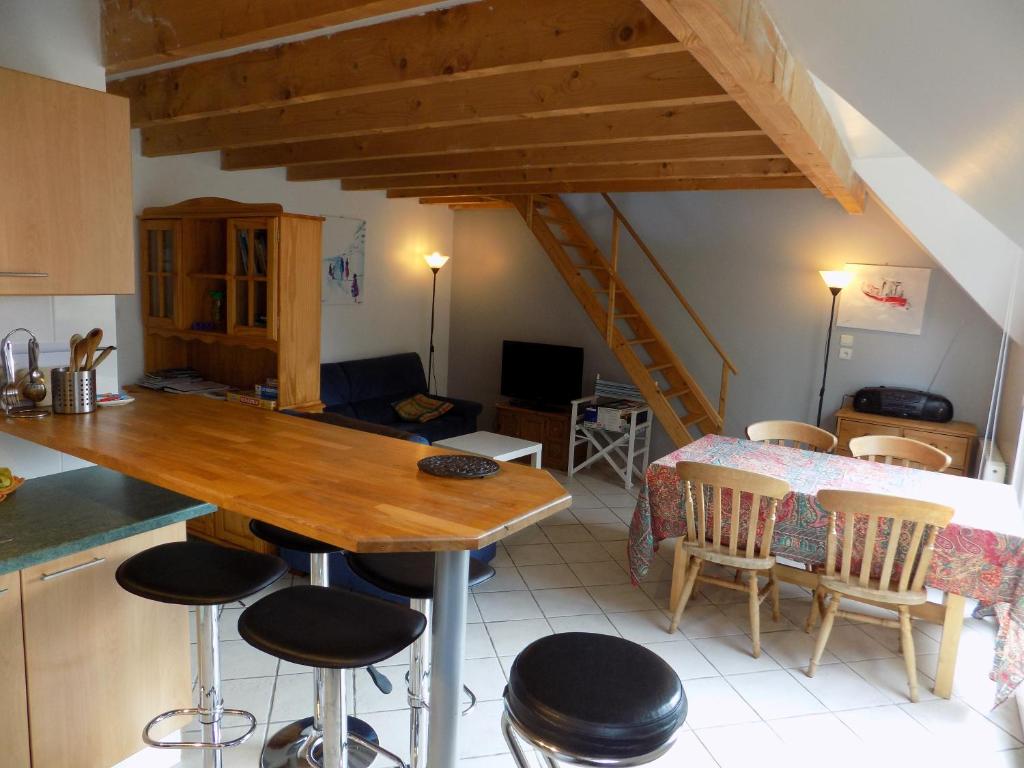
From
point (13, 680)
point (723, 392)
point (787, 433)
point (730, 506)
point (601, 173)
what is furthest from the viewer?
point (723, 392)

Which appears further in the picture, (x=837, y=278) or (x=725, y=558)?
(x=837, y=278)

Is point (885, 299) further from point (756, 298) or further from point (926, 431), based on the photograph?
point (926, 431)

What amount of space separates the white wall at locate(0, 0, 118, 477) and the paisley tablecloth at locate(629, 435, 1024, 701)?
2.49 metres

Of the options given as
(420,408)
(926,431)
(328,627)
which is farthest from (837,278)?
(328,627)

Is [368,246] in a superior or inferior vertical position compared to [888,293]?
superior

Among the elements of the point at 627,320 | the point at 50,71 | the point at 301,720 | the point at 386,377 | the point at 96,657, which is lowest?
the point at 301,720

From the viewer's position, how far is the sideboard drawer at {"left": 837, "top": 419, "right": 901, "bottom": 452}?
4859 millimetres

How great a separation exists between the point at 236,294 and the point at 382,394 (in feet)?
7.01

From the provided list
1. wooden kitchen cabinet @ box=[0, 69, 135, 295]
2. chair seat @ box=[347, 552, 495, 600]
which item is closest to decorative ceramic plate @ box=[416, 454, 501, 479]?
chair seat @ box=[347, 552, 495, 600]

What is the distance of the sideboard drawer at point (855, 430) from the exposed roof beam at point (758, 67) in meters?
2.38

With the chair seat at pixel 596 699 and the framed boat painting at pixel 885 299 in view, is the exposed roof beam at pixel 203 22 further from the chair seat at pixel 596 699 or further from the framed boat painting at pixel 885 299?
the framed boat painting at pixel 885 299

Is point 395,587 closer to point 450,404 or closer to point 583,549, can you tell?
point 583,549

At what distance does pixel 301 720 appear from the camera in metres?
2.41

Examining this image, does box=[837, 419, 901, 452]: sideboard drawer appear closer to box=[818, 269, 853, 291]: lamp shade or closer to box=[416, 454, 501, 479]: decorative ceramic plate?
box=[818, 269, 853, 291]: lamp shade
